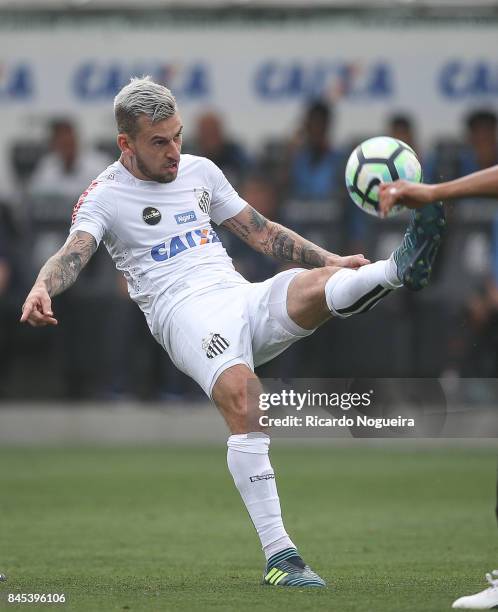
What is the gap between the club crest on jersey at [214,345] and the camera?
743cm

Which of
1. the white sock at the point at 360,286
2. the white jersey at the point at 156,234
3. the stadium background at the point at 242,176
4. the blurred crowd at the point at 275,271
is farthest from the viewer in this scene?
the blurred crowd at the point at 275,271

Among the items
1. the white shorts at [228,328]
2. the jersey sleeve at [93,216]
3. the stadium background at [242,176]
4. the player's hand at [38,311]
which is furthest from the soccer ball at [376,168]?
the stadium background at [242,176]

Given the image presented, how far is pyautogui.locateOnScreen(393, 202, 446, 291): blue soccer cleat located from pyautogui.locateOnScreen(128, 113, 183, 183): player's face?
146 cm

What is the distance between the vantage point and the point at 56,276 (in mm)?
7246

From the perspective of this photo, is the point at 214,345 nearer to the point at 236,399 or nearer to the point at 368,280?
the point at 236,399

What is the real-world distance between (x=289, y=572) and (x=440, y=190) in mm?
2102

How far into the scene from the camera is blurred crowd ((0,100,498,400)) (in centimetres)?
1653

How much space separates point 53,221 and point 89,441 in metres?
2.51

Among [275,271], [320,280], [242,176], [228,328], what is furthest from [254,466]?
[242,176]

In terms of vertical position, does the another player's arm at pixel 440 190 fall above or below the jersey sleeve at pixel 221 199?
below

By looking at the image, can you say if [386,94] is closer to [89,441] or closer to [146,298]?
[89,441]

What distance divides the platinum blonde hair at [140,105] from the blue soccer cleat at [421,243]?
1529 millimetres

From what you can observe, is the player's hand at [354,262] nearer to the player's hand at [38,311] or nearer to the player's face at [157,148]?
the player's face at [157,148]

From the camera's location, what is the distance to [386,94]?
695 inches
